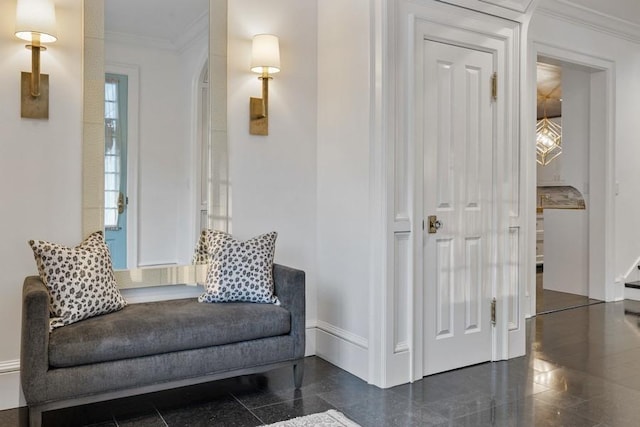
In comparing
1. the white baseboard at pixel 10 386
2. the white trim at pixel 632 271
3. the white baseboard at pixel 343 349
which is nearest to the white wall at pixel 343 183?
the white baseboard at pixel 343 349

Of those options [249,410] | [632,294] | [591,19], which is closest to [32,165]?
[249,410]

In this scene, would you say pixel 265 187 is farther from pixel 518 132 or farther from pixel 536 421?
pixel 536 421

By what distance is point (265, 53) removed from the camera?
3250mm

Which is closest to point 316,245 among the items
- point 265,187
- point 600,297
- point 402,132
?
point 265,187

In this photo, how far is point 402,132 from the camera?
3.06 meters

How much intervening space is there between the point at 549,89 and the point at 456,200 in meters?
5.63

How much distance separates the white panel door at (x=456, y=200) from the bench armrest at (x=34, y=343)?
6.94 feet

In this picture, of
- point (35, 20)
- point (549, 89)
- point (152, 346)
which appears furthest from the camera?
point (549, 89)

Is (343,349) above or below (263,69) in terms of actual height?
below

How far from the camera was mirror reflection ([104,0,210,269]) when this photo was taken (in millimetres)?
2973

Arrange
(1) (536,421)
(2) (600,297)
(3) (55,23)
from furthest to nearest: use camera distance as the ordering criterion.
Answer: (2) (600,297) < (3) (55,23) < (1) (536,421)

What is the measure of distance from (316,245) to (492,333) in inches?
54.0

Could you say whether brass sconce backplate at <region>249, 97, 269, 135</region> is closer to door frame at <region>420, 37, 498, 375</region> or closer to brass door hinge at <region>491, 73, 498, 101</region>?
door frame at <region>420, 37, 498, 375</region>

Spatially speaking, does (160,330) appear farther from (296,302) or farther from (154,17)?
(154,17)
